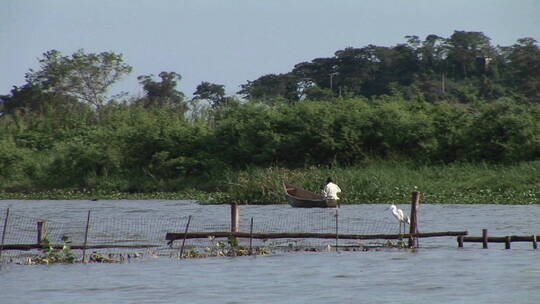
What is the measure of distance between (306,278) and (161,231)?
12227mm

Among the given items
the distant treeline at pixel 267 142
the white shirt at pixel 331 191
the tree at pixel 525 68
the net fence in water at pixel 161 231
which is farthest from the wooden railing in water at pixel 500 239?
the tree at pixel 525 68

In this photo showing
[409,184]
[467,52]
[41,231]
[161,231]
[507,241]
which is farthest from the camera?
[467,52]

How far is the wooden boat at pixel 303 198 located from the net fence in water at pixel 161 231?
35 centimetres

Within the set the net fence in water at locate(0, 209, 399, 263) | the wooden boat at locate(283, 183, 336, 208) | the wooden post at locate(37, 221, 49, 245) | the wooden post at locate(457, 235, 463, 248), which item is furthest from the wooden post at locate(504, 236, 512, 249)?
the wooden boat at locate(283, 183, 336, 208)

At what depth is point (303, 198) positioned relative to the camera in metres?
43.2

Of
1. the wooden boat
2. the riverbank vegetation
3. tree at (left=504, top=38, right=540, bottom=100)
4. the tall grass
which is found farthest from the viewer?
tree at (left=504, top=38, right=540, bottom=100)

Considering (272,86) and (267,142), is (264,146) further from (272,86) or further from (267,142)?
(272,86)

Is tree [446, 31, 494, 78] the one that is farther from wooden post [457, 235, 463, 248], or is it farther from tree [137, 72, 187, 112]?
wooden post [457, 235, 463, 248]

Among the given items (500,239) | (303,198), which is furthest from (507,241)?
(303,198)

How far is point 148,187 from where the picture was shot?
58969mm

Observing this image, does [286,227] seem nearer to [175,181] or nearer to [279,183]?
[279,183]

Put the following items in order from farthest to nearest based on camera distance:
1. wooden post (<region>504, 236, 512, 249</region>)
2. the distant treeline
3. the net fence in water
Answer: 1. the distant treeline
2. the net fence in water
3. wooden post (<region>504, 236, 512, 249</region>)

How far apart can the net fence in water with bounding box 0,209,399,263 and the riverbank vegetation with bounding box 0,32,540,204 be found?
22.1 ft

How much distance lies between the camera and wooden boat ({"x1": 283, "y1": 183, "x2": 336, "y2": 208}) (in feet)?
136
